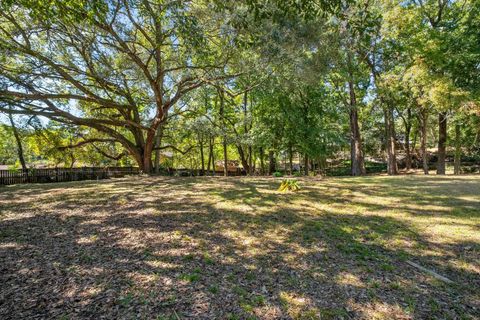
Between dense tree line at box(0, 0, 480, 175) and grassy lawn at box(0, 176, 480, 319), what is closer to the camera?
grassy lawn at box(0, 176, 480, 319)

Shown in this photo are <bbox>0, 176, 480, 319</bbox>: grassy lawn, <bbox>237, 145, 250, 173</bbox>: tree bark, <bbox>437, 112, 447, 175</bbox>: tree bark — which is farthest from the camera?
<bbox>237, 145, 250, 173</bbox>: tree bark

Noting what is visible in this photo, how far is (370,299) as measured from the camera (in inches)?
87.0

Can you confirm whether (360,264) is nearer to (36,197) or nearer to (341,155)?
(36,197)

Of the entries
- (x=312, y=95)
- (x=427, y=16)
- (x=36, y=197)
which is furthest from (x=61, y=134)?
(x=427, y=16)

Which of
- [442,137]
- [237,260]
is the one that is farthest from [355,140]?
[237,260]

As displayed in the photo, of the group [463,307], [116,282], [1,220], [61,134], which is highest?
[61,134]

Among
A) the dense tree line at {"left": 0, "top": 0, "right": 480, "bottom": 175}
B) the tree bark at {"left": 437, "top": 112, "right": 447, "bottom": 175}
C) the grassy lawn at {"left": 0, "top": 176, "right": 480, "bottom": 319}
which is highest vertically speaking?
the dense tree line at {"left": 0, "top": 0, "right": 480, "bottom": 175}

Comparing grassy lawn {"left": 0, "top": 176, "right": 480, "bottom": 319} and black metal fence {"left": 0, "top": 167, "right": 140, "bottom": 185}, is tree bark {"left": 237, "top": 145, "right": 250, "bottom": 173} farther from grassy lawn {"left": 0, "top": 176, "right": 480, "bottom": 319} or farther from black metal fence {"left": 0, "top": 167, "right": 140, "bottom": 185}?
grassy lawn {"left": 0, "top": 176, "right": 480, "bottom": 319}

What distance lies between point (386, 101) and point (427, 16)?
4.44m

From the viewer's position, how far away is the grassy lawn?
6.85 feet

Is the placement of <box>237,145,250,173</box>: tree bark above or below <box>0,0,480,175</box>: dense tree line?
below

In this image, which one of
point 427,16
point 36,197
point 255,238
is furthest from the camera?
point 427,16

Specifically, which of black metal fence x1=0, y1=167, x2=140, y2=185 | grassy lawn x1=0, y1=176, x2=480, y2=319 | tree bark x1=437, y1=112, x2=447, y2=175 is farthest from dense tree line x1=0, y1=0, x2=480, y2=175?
grassy lawn x1=0, y1=176, x2=480, y2=319

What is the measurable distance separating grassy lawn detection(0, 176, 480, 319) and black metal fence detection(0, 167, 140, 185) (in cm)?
770
